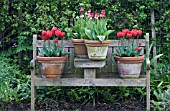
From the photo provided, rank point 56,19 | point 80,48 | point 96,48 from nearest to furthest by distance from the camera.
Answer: point 96,48 → point 80,48 → point 56,19

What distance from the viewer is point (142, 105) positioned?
4.76 m

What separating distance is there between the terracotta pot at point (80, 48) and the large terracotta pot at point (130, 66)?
472 millimetres

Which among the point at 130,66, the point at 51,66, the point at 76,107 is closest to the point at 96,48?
the point at 130,66

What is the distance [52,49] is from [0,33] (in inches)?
81.6

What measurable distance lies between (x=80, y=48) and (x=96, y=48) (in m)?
0.32

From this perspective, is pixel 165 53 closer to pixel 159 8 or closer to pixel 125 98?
pixel 159 8

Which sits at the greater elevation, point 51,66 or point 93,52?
point 93,52

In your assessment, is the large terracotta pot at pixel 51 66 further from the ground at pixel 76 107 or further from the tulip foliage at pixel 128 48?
the tulip foliage at pixel 128 48

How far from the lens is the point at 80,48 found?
14.7ft

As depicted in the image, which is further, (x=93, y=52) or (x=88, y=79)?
(x=88, y=79)

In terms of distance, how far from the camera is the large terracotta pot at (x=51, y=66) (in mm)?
4301

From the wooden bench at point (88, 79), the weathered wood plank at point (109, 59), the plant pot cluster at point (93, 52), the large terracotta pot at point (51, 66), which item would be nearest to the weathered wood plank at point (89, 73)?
the wooden bench at point (88, 79)

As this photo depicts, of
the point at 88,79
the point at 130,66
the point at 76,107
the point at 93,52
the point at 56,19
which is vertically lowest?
the point at 76,107

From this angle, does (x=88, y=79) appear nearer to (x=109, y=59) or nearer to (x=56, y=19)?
(x=109, y=59)
